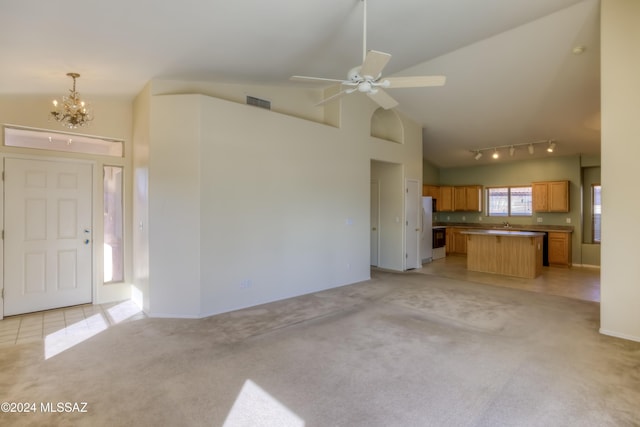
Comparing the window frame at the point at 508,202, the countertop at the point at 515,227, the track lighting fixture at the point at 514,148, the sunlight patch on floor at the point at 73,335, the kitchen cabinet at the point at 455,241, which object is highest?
the track lighting fixture at the point at 514,148

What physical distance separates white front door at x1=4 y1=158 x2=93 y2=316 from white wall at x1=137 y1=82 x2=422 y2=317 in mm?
1178

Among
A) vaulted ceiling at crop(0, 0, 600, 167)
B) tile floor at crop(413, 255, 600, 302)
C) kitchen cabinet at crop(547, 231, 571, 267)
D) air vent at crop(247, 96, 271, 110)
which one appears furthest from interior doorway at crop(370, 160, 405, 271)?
kitchen cabinet at crop(547, 231, 571, 267)

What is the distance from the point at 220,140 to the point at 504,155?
781 centimetres

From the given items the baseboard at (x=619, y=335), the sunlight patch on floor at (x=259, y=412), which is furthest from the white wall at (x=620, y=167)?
the sunlight patch on floor at (x=259, y=412)

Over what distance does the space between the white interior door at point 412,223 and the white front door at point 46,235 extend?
5.91 metres

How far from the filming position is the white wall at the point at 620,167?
10.8ft

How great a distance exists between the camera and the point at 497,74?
16.6ft

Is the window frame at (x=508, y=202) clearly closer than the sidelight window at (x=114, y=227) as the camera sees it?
No

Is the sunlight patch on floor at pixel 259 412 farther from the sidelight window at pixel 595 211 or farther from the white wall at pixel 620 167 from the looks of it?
the sidelight window at pixel 595 211

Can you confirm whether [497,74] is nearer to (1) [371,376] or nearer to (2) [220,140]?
(2) [220,140]

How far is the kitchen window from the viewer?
8.77 meters

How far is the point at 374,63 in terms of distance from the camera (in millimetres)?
2570

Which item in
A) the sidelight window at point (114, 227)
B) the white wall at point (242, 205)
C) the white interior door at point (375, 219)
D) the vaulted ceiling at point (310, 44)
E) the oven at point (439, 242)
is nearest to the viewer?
the vaulted ceiling at point (310, 44)

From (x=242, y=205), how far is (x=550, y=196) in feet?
26.1
